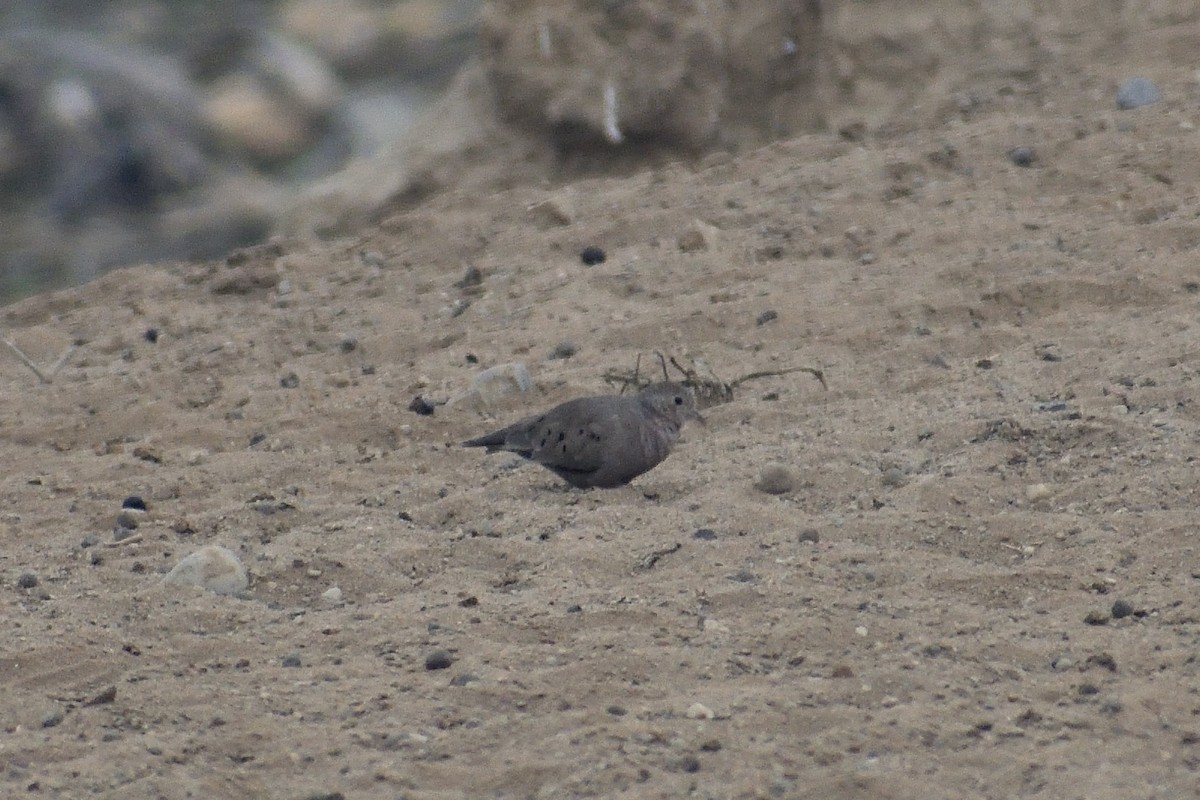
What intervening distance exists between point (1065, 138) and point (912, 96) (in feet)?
3.44

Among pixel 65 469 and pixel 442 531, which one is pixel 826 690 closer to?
pixel 442 531

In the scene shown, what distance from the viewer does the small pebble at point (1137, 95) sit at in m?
6.48

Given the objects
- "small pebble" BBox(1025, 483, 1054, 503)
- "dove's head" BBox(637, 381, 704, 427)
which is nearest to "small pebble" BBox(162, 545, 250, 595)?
"dove's head" BBox(637, 381, 704, 427)

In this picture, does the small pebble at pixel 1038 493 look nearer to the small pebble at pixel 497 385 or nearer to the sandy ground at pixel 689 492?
Answer: the sandy ground at pixel 689 492

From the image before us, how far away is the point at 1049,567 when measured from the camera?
12.0ft

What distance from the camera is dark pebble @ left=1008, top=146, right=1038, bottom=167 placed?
20.3ft

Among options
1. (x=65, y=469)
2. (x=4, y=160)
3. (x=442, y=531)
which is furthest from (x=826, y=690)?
(x=4, y=160)

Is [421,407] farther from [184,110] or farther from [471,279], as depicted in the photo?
[184,110]

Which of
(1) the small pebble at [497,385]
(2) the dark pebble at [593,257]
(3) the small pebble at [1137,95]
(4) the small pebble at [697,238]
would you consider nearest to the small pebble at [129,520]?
(1) the small pebble at [497,385]

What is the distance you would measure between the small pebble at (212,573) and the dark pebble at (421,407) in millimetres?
1206

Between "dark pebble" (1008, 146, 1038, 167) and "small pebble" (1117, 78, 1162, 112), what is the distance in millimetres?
503

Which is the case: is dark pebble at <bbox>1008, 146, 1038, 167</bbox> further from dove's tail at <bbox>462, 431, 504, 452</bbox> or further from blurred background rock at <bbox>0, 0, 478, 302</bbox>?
blurred background rock at <bbox>0, 0, 478, 302</bbox>

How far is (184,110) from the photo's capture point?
39.8ft

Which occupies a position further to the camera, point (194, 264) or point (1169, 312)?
point (194, 264)
